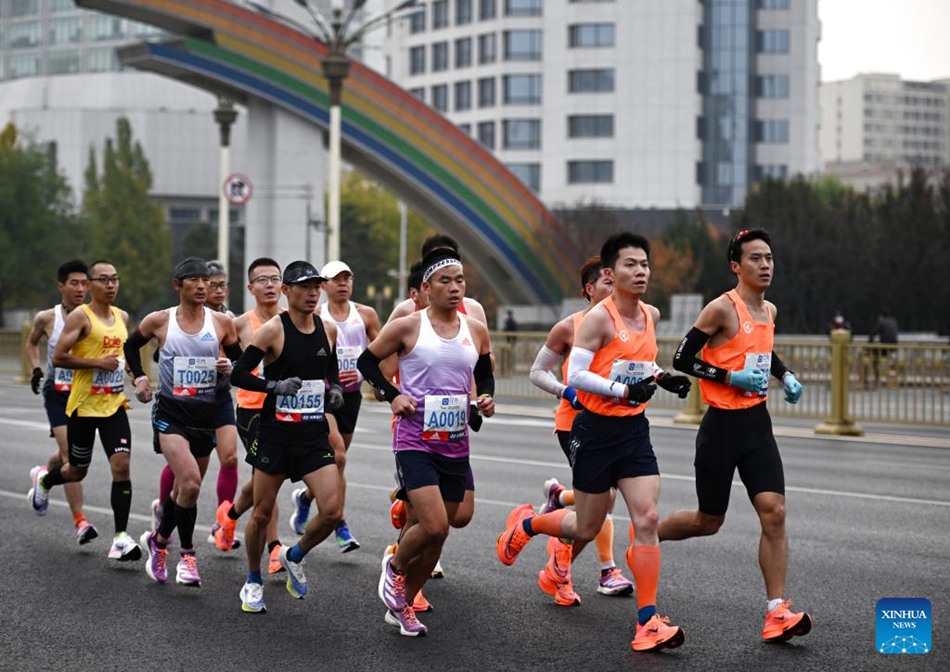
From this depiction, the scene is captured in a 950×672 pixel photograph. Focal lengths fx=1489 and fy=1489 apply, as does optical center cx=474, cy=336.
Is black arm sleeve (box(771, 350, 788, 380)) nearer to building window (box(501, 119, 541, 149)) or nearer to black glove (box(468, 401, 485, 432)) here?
black glove (box(468, 401, 485, 432))

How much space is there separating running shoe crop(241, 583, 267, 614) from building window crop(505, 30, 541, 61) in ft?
279

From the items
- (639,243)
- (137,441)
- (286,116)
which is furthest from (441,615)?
(286,116)

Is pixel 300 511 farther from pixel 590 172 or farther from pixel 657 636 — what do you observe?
pixel 590 172

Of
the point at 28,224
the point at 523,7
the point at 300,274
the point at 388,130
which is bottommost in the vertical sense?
the point at 300,274

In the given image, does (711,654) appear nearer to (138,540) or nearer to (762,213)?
(138,540)

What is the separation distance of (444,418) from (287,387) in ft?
3.03

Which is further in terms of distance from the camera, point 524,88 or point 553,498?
point 524,88

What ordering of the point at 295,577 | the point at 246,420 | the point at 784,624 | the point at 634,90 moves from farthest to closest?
1. the point at 634,90
2. the point at 246,420
3. the point at 295,577
4. the point at 784,624

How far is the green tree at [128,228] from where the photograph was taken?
83.0 m

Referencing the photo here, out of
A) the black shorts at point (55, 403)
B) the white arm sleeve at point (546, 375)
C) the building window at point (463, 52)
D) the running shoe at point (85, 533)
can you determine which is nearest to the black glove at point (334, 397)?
the white arm sleeve at point (546, 375)

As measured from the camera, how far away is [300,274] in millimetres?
8445

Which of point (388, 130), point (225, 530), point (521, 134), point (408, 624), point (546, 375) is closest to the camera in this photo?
point (408, 624)

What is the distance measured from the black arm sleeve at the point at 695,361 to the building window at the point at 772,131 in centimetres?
8909

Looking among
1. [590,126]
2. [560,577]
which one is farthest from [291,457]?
[590,126]
